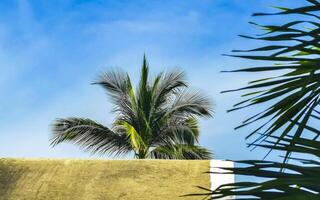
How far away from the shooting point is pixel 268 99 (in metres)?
3.56

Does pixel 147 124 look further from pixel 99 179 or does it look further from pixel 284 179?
pixel 284 179

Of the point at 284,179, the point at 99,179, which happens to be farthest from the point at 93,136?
the point at 284,179

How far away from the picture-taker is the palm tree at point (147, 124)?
18.4 meters

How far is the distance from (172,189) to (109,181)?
1101mm

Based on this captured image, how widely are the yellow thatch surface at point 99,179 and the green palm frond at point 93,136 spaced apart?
20.4 ft

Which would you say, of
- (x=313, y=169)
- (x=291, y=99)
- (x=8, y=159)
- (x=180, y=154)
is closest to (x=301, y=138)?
(x=313, y=169)

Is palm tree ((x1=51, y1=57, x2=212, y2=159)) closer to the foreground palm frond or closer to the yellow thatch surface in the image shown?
the yellow thatch surface

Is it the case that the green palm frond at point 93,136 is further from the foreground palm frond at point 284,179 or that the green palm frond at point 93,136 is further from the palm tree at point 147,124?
the foreground palm frond at point 284,179

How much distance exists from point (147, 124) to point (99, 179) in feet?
23.7

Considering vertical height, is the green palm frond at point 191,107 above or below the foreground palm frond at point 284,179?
above

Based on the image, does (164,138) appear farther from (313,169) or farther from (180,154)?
(313,169)

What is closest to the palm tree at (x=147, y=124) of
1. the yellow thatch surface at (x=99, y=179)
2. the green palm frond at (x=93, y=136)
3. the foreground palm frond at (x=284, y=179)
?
the green palm frond at (x=93, y=136)

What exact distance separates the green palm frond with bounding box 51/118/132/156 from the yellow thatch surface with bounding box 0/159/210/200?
622 centimetres

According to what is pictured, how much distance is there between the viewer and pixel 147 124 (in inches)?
730
